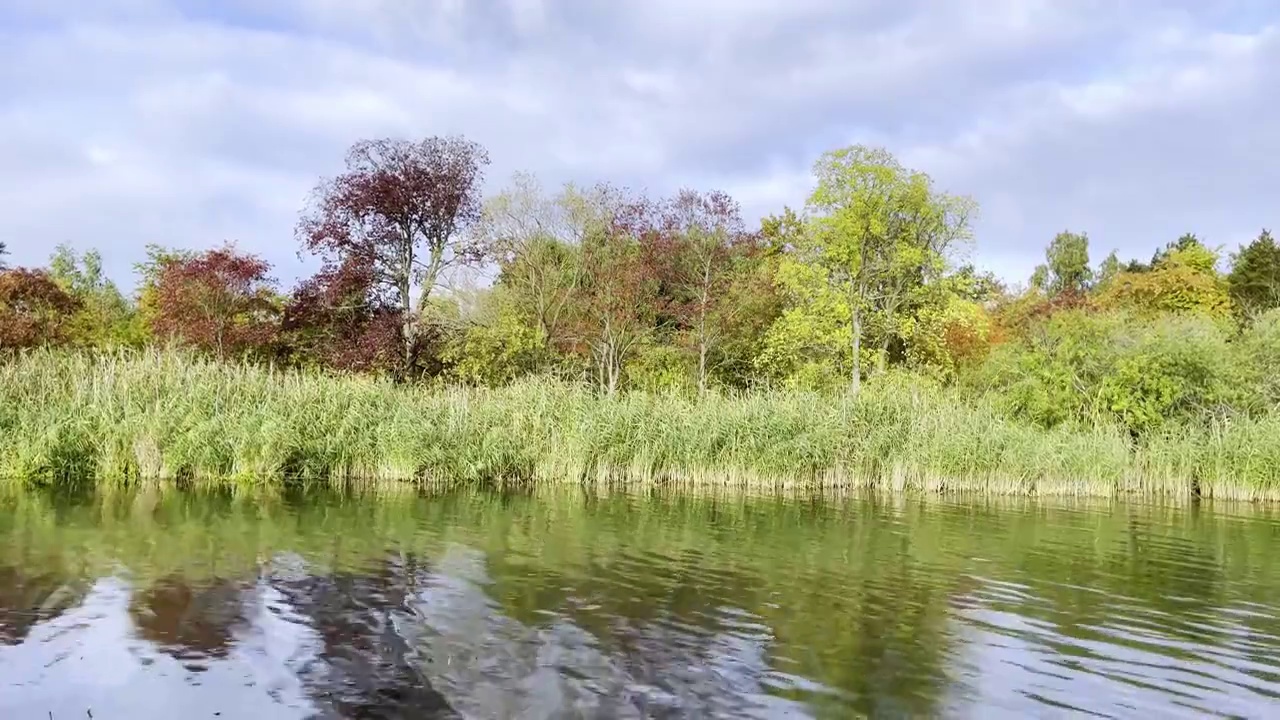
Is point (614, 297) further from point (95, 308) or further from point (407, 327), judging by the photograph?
point (95, 308)

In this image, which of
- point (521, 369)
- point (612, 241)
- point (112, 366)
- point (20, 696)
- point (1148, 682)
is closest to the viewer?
point (20, 696)

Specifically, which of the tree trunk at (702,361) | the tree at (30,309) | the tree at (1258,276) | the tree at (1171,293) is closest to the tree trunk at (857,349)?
the tree trunk at (702,361)

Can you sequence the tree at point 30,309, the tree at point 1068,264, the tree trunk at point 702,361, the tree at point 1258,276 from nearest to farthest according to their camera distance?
the tree at point 30,309, the tree trunk at point 702,361, the tree at point 1258,276, the tree at point 1068,264

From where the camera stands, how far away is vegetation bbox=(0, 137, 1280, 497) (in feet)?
57.1

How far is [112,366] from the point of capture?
1712 cm

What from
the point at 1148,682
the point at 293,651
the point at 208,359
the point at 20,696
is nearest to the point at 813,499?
the point at 1148,682

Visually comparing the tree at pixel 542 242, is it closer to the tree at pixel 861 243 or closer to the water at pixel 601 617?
the tree at pixel 861 243

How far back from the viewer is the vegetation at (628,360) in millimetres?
17391

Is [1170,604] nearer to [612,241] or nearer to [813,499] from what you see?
[813,499]

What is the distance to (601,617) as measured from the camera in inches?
297

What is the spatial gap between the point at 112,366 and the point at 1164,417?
78.3ft

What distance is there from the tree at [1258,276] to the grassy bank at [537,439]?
1162 inches

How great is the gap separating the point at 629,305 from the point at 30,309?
15.9 metres

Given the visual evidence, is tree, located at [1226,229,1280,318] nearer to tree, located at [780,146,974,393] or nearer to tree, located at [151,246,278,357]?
tree, located at [780,146,974,393]
